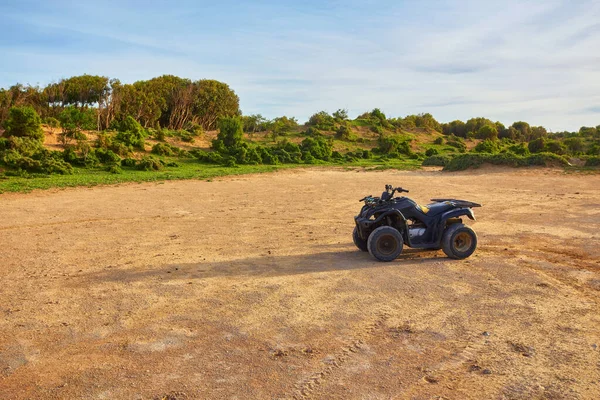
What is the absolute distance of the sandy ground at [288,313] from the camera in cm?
453

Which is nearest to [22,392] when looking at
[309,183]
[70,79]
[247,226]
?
[247,226]

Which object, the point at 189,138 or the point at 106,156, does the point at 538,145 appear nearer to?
the point at 189,138

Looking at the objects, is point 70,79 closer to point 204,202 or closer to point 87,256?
point 204,202

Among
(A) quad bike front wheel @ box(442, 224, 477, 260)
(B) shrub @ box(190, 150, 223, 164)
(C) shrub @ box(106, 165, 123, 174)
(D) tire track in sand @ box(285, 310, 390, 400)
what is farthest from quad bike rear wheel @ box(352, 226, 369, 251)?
(B) shrub @ box(190, 150, 223, 164)

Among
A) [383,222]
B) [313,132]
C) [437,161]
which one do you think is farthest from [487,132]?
[383,222]

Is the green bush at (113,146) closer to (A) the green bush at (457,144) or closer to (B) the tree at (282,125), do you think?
(B) the tree at (282,125)

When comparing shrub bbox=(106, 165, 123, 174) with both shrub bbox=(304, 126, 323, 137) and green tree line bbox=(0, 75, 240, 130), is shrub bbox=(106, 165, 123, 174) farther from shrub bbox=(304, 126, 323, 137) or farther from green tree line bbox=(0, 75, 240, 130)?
shrub bbox=(304, 126, 323, 137)

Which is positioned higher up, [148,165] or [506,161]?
[506,161]

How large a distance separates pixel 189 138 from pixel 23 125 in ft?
36.5

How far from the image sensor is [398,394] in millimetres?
4312

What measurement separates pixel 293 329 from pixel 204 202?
35.3ft

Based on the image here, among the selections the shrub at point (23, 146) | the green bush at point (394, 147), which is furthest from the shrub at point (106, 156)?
the green bush at point (394, 147)

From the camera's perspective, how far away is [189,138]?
35.3 meters

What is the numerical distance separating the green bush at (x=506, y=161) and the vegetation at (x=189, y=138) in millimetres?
50
